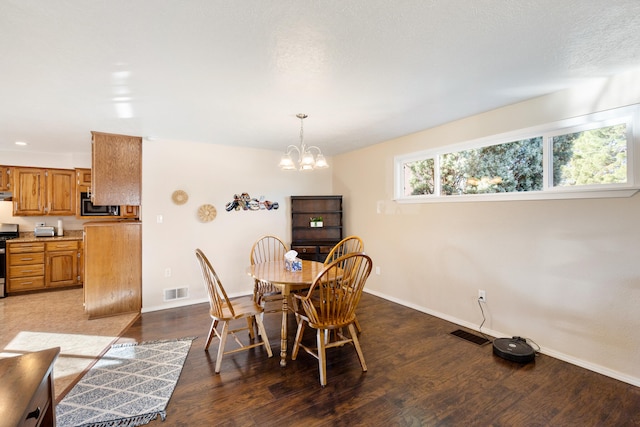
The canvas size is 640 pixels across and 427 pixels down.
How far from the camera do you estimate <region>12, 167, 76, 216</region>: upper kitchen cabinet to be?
504 cm

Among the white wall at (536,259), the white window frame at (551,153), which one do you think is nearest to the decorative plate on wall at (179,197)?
the white wall at (536,259)

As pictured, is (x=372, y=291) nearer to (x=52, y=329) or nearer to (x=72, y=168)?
(x=52, y=329)

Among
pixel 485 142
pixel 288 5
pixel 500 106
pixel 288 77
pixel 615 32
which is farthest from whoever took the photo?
pixel 485 142

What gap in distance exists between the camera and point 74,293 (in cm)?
495

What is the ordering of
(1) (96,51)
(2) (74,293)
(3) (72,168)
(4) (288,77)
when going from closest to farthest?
(1) (96,51)
(4) (288,77)
(2) (74,293)
(3) (72,168)

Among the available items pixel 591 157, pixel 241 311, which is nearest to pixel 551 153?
pixel 591 157

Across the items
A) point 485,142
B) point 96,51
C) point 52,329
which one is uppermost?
point 96,51

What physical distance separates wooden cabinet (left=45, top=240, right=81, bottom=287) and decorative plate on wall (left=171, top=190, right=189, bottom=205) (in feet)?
8.07

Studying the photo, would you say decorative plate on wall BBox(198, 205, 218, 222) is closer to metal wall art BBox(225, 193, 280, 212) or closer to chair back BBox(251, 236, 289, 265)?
metal wall art BBox(225, 193, 280, 212)

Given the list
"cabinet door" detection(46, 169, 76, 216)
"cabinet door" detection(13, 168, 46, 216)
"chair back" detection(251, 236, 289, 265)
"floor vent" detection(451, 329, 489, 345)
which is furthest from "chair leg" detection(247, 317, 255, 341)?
"cabinet door" detection(13, 168, 46, 216)

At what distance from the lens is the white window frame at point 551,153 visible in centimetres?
228

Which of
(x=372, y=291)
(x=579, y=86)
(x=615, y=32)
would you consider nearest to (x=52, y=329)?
(x=372, y=291)

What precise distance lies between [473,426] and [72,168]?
22.5ft

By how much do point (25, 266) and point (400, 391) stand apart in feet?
19.7
